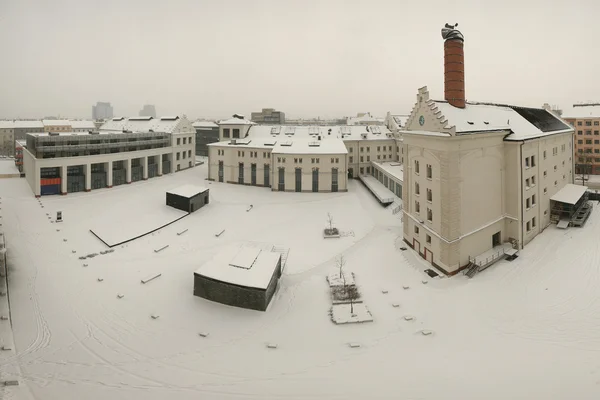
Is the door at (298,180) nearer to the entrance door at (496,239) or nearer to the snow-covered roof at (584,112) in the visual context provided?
the entrance door at (496,239)

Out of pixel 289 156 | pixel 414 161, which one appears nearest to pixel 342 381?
pixel 414 161

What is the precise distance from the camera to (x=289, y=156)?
64.6 meters

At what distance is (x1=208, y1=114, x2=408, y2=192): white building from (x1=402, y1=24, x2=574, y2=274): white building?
26.0 m

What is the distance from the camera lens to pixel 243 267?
2884 cm

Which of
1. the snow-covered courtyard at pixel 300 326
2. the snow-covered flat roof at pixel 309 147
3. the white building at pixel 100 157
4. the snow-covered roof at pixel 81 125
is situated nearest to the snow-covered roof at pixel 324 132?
the snow-covered flat roof at pixel 309 147

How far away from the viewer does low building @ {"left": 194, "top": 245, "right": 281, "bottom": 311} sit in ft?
87.1

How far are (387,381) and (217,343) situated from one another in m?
10.9

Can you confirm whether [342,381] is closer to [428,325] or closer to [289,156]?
[428,325]

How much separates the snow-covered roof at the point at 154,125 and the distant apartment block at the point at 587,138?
93.7 metres

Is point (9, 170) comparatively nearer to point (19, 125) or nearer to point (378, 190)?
point (19, 125)

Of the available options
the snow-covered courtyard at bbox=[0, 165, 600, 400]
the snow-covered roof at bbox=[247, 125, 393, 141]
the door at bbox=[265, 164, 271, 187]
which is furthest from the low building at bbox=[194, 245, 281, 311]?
the snow-covered roof at bbox=[247, 125, 393, 141]

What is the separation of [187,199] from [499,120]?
41.4 metres

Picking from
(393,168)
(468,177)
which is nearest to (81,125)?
(393,168)

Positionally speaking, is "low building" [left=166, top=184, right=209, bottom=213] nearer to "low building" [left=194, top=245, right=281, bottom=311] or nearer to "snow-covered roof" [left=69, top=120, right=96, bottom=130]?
"low building" [left=194, top=245, right=281, bottom=311]
